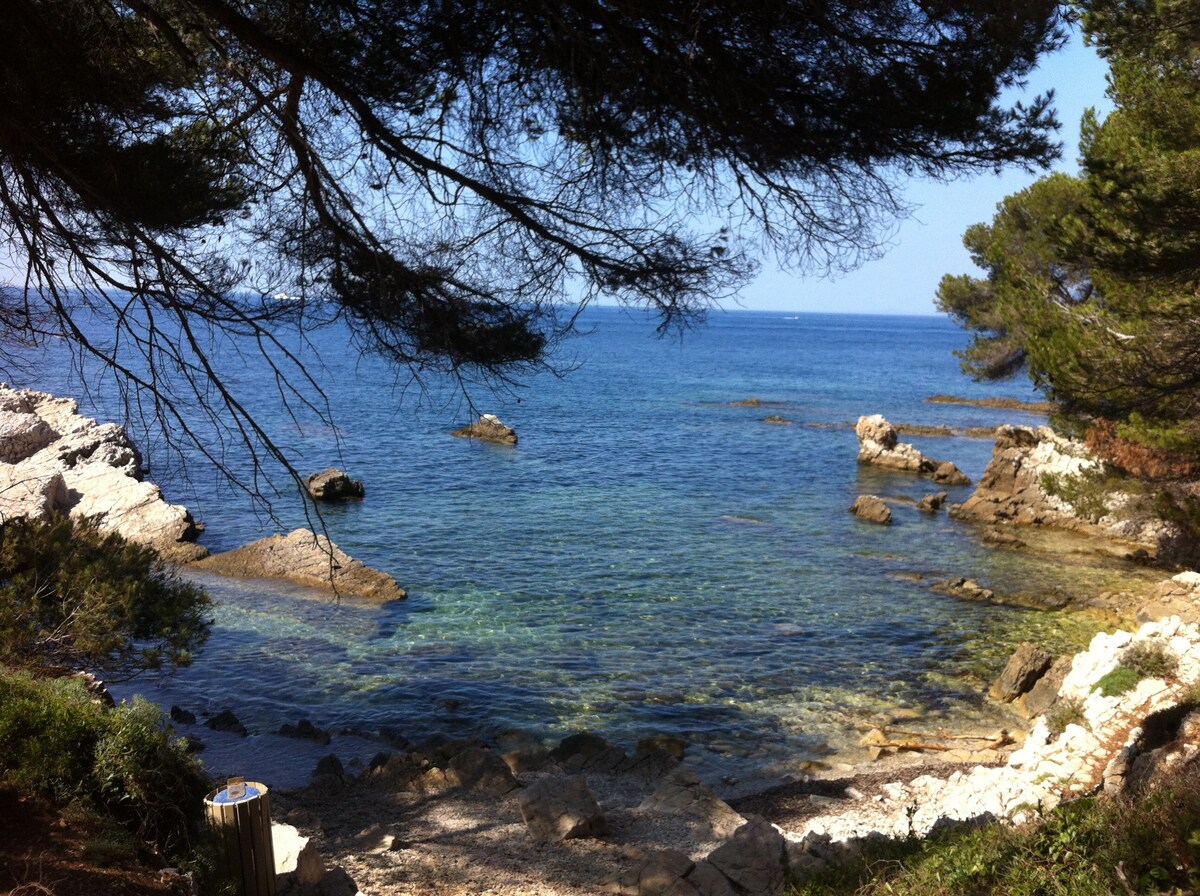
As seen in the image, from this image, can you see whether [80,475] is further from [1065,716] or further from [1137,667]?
A: [1137,667]

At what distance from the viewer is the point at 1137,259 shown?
33.9 ft

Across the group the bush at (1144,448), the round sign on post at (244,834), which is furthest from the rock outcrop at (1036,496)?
the round sign on post at (244,834)

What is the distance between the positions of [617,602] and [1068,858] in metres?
13.0

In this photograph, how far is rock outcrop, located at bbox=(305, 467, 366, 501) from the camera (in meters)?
25.8

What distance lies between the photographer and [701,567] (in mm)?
20859

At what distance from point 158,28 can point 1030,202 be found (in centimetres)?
2315

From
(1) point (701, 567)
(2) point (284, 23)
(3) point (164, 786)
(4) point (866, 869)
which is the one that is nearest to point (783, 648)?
(1) point (701, 567)

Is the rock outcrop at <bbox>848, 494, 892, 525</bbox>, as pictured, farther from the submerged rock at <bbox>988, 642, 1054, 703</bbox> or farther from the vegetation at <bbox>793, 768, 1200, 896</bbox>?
the vegetation at <bbox>793, 768, 1200, 896</bbox>

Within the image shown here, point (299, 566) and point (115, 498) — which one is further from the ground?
point (115, 498)

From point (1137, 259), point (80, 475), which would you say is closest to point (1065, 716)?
point (1137, 259)

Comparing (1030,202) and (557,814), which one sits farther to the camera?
(1030,202)

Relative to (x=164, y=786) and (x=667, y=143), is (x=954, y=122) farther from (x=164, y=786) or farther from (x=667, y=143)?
(x=164, y=786)

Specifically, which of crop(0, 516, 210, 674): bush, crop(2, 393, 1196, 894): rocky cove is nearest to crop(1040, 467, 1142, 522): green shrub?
crop(2, 393, 1196, 894): rocky cove

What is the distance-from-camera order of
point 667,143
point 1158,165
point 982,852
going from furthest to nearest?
point 1158,165, point 667,143, point 982,852
